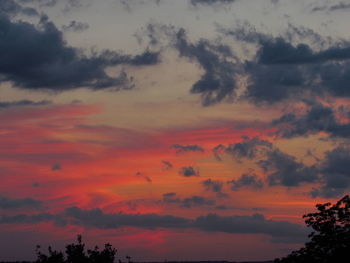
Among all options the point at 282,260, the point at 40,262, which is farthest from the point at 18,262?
the point at 282,260

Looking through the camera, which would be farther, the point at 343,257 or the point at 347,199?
the point at 347,199

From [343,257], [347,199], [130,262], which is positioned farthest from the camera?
[130,262]

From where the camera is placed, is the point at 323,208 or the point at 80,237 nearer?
the point at 323,208

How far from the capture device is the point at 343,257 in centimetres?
4234

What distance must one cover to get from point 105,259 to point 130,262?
3.44 m

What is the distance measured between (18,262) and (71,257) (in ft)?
140

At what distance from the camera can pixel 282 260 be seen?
1837 inches

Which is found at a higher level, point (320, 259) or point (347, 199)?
point (347, 199)

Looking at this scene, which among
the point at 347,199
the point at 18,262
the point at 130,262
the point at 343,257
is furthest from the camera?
the point at 18,262

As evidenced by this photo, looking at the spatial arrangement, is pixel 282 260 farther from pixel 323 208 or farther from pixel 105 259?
pixel 105 259

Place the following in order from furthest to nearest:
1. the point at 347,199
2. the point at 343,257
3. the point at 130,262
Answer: the point at 130,262, the point at 347,199, the point at 343,257

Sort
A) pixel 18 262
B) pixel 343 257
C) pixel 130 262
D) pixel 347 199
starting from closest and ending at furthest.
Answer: pixel 343 257
pixel 347 199
pixel 130 262
pixel 18 262

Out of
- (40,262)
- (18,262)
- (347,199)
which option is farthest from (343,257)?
(18,262)

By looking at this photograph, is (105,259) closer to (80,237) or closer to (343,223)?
(80,237)
